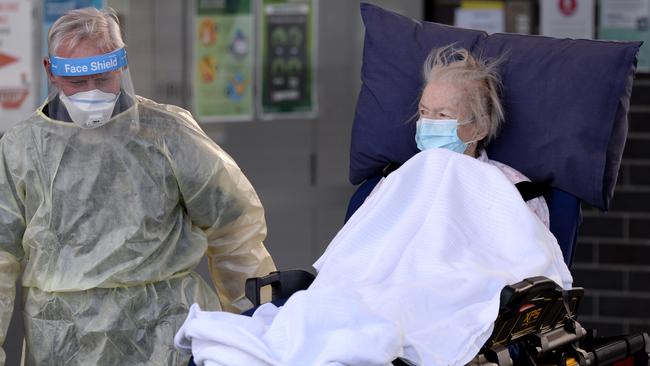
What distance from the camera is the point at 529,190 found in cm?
363

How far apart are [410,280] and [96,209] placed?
2.94 ft

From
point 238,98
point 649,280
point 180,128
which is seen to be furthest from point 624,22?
point 180,128

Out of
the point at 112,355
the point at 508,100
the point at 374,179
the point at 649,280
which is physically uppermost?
the point at 508,100

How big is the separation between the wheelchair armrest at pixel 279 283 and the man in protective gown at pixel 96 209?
0.33m

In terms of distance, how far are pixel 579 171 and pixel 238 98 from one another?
247cm

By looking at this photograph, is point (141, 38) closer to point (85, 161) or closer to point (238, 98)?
point (238, 98)

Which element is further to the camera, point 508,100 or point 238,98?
point 238,98

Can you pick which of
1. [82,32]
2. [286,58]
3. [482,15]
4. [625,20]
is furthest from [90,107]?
[625,20]

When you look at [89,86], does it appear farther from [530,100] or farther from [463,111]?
[530,100]

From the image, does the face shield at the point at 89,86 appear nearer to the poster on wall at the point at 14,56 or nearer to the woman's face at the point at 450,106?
the woman's face at the point at 450,106

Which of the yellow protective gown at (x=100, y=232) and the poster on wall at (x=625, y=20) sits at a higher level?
the poster on wall at (x=625, y=20)

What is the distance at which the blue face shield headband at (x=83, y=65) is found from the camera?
338cm

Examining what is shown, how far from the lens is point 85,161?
3496mm

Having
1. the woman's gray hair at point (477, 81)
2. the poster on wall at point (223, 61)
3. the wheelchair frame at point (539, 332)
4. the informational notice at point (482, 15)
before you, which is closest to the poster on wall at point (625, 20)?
the informational notice at point (482, 15)
